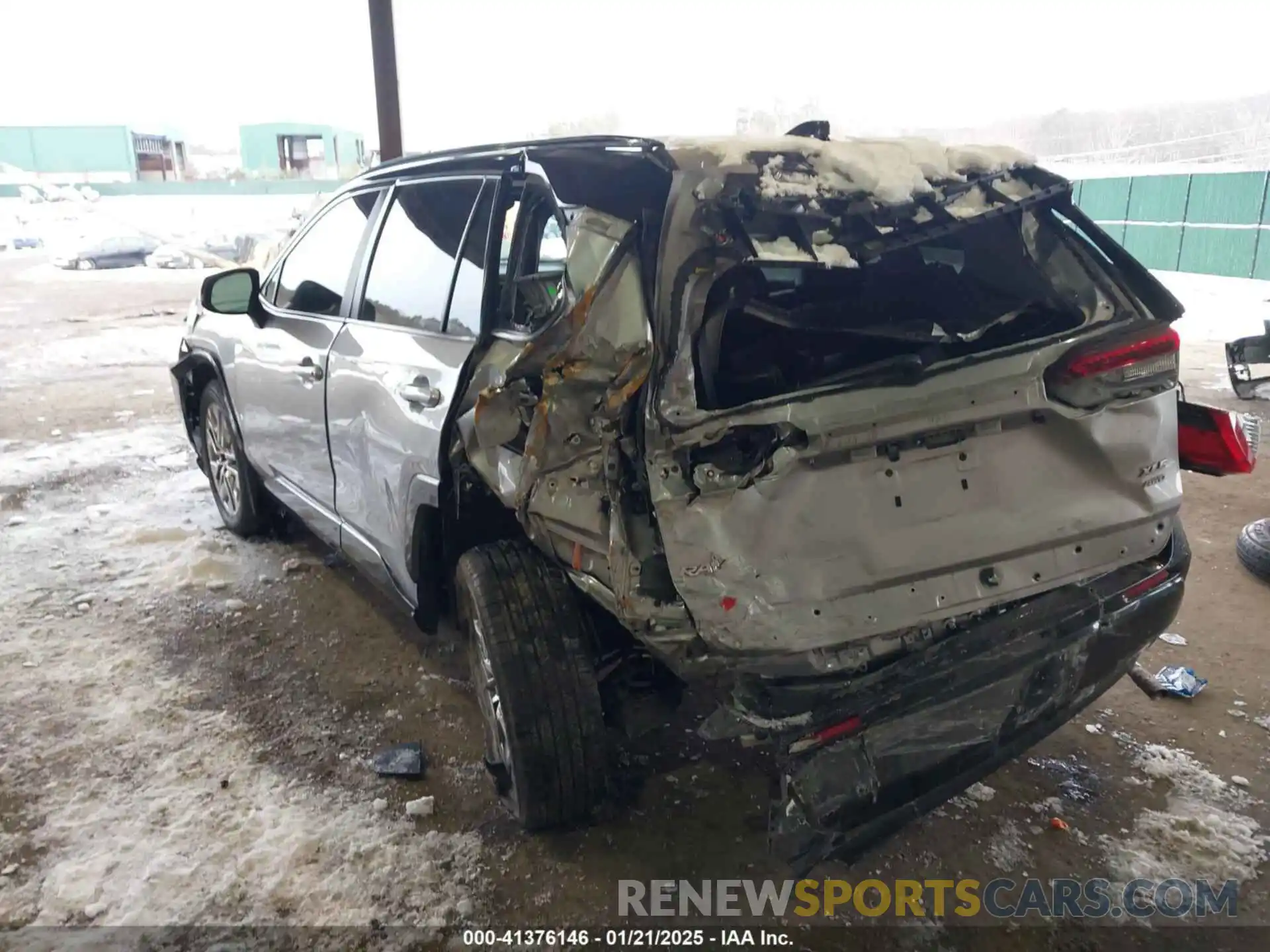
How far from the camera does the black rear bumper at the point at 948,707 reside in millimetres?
1944

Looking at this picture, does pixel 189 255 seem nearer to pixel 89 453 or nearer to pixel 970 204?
pixel 89 453

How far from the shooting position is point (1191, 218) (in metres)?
17.4

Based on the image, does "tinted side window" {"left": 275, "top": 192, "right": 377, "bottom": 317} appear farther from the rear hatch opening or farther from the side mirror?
the rear hatch opening

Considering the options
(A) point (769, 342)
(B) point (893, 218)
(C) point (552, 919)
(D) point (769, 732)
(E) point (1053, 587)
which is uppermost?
(B) point (893, 218)

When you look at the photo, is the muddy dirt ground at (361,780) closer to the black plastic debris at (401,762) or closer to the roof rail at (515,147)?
the black plastic debris at (401,762)

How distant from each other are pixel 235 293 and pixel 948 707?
3.66m

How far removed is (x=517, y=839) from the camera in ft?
8.48

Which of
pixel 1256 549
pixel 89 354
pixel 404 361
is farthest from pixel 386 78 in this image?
pixel 1256 549

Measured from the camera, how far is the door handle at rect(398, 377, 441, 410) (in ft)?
8.66

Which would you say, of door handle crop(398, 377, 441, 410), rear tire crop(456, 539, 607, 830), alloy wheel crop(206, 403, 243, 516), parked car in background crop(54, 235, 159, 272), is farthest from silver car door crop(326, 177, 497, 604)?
parked car in background crop(54, 235, 159, 272)

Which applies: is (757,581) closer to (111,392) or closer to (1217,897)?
(1217,897)

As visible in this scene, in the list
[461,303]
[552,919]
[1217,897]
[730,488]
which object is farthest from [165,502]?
[1217,897]

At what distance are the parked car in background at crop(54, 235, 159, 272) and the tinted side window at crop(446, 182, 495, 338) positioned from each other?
24.5 meters

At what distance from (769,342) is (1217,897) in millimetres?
1847
